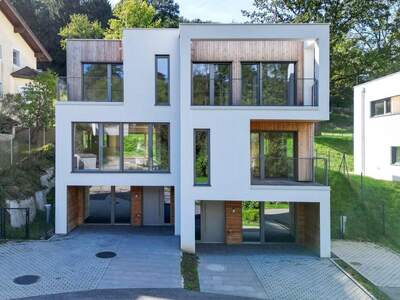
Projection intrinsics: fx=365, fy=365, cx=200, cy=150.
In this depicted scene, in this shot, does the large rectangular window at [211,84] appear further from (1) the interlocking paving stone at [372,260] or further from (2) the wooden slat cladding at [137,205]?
(1) the interlocking paving stone at [372,260]

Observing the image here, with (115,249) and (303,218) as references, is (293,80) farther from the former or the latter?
(115,249)

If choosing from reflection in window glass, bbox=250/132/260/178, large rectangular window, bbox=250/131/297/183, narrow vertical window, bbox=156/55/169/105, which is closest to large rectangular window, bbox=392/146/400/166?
large rectangular window, bbox=250/131/297/183

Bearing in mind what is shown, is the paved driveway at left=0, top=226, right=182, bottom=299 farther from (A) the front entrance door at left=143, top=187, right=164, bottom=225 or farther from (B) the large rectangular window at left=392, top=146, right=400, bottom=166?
(B) the large rectangular window at left=392, top=146, right=400, bottom=166

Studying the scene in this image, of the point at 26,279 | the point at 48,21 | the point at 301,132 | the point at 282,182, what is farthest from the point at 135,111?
the point at 48,21

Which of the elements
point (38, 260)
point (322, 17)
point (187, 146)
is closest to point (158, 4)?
point (322, 17)

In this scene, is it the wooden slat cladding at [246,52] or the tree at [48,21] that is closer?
the wooden slat cladding at [246,52]

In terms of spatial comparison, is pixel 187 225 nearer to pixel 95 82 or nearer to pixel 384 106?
pixel 95 82

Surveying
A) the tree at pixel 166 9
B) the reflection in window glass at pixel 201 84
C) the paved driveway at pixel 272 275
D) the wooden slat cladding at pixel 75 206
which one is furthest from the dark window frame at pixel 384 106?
the tree at pixel 166 9
